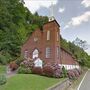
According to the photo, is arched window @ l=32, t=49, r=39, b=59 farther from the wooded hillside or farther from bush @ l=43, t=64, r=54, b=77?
bush @ l=43, t=64, r=54, b=77

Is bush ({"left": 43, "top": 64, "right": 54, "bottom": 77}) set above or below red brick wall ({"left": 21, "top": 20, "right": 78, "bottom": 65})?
below

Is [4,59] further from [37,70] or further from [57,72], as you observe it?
[57,72]

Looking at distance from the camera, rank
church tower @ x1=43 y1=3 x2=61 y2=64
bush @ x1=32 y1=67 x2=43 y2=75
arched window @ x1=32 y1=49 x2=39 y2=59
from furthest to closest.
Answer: arched window @ x1=32 y1=49 x2=39 y2=59, church tower @ x1=43 y1=3 x2=61 y2=64, bush @ x1=32 y1=67 x2=43 y2=75

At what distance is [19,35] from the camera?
81375 mm

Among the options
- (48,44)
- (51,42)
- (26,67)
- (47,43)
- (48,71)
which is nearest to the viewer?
(48,71)

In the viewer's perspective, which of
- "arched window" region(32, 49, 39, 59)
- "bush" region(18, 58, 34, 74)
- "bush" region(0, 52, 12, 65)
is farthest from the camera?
"bush" region(0, 52, 12, 65)

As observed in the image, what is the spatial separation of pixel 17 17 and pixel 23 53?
36.9 meters

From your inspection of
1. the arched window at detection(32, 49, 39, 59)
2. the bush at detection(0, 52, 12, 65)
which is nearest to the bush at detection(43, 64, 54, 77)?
the arched window at detection(32, 49, 39, 59)

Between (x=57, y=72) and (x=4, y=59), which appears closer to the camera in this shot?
(x=57, y=72)

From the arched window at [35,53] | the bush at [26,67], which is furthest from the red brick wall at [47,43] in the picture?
the bush at [26,67]

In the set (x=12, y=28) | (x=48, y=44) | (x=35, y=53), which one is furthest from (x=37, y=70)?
(x=12, y=28)

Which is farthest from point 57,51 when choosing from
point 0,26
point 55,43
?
point 0,26

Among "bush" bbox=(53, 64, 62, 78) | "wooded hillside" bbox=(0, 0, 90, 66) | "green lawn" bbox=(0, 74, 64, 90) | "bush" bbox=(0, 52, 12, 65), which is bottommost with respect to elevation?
"green lawn" bbox=(0, 74, 64, 90)

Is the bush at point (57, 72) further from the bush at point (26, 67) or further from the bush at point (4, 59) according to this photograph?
the bush at point (4, 59)
